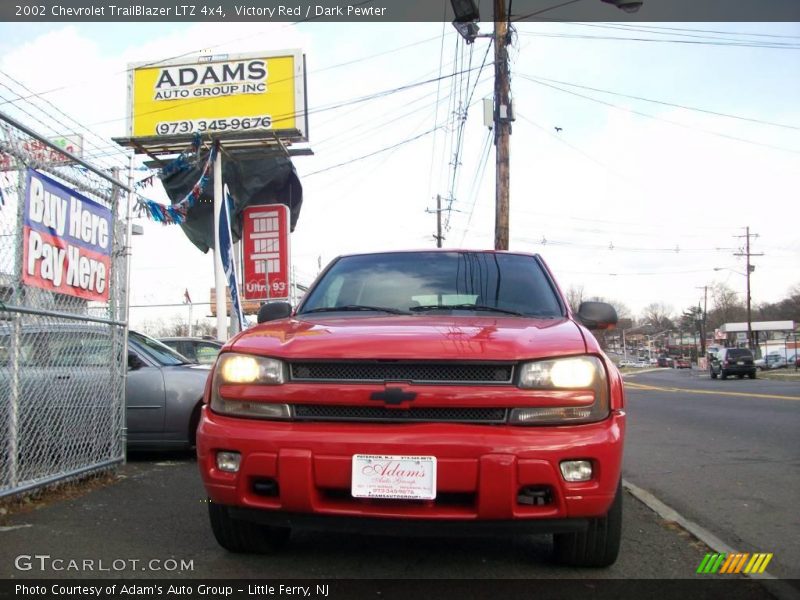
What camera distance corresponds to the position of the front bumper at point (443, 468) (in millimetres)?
2756

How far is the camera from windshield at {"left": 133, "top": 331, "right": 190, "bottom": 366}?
6793 millimetres

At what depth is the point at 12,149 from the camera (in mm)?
4371

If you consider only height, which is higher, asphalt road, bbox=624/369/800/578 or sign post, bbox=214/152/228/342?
sign post, bbox=214/152/228/342

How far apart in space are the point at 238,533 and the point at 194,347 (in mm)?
7261

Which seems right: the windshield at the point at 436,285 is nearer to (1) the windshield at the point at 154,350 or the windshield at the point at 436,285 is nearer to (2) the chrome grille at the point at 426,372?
(2) the chrome grille at the point at 426,372

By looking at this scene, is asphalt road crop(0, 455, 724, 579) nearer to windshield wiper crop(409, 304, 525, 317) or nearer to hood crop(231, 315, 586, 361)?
hood crop(231, 315, 586, 361)

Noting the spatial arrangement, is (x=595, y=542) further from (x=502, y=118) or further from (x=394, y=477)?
(x=502, y=118)

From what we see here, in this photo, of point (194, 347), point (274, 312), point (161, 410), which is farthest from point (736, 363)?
point (274, 312)

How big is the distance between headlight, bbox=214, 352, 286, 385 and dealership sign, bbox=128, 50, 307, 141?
43.6ft

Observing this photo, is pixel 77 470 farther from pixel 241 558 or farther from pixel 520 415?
pixel 520 415

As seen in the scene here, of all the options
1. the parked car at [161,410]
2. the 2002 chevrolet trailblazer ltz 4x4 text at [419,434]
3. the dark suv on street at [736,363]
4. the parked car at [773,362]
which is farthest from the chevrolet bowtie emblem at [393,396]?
the parked car at [773,362]

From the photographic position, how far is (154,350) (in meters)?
6.95

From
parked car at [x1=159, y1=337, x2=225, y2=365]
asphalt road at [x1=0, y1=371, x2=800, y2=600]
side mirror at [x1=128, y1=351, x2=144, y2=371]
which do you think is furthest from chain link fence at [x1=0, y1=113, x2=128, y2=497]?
parked car at [x1=159, y1=337, x2=225, y2=365]

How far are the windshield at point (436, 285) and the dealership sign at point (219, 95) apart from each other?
39.1 ft
